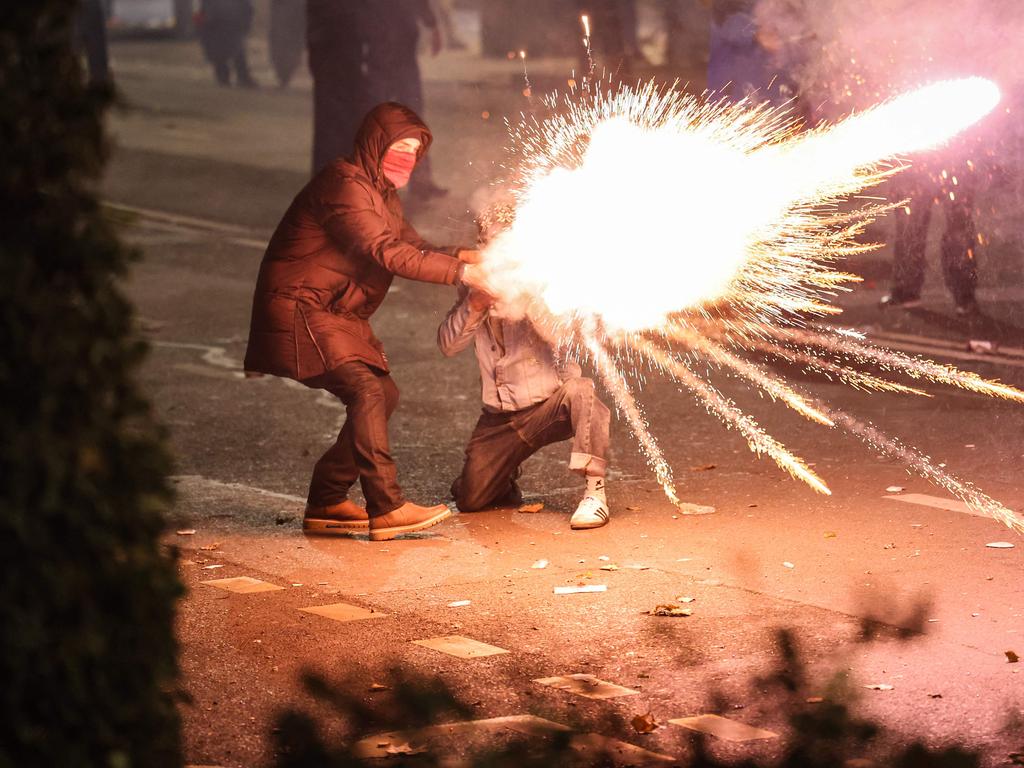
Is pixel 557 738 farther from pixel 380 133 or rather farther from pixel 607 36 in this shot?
pixel 607 36

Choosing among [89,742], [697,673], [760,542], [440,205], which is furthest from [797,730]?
[440,205]

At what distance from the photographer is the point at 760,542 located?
695cm

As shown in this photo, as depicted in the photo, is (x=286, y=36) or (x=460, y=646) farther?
(x=286, y=36)

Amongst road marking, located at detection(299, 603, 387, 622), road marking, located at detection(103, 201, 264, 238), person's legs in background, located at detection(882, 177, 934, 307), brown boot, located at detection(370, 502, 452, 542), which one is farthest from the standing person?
road marking, located at detection(103, 201, 264, 238)

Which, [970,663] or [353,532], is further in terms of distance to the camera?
[353,532]

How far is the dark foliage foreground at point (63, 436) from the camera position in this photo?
313cm

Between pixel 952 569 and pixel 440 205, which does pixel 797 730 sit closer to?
pixel 952 569

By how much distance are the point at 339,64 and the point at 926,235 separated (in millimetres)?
6752

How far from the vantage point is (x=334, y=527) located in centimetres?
740

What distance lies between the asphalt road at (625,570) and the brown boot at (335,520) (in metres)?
0.09

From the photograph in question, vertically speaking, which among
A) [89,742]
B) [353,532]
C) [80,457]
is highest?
[80,457]

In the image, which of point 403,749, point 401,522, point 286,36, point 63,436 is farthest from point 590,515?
point 286,36

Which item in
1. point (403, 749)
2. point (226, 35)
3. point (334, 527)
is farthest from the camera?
point (226, 35)

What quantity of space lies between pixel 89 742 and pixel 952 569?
13.0 ft
